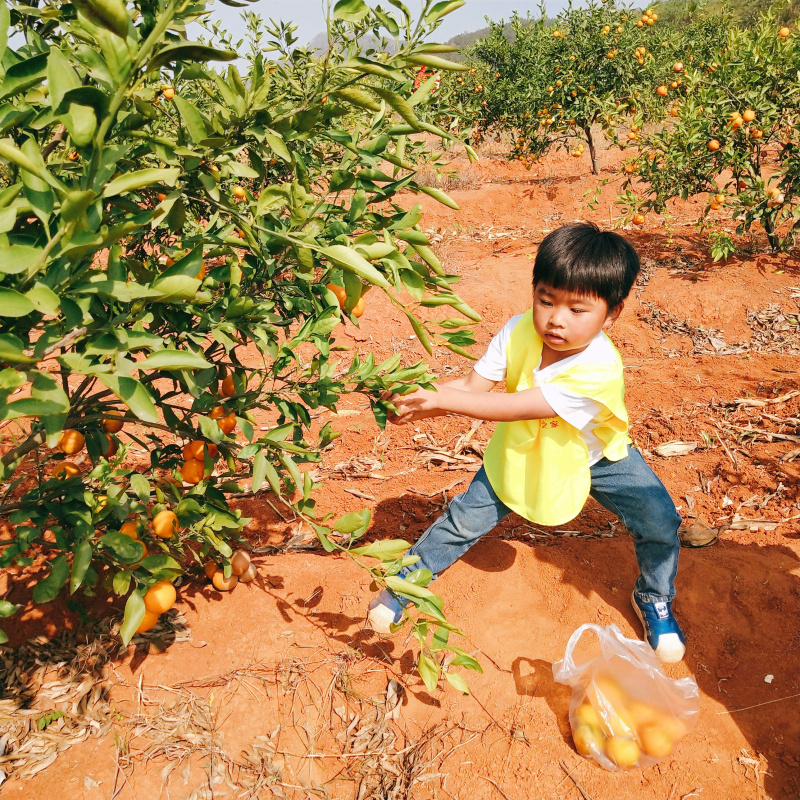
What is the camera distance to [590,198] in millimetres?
9492

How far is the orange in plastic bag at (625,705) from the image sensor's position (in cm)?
187

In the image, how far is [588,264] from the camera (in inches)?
73.7

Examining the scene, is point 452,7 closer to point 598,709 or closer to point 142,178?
point 142,178

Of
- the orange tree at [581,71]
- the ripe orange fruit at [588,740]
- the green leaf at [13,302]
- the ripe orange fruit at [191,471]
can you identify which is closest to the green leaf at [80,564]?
the ripe orange fruit at [191,471]

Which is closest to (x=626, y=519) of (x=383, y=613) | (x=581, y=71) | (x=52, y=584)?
(x=383, y=613)

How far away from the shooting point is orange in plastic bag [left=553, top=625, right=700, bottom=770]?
1.87m

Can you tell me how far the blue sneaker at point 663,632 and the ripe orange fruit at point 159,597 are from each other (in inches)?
61.9

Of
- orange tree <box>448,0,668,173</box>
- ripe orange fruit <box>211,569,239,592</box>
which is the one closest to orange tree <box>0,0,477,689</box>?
ripe orange fruit <box>211,569,239,592</box>

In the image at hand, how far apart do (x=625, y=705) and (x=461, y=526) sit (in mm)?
735

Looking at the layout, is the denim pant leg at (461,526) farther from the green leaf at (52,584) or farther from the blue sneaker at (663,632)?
the green leaf at (52,584)

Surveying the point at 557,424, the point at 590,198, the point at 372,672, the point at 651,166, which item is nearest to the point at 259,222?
the point at 557,424

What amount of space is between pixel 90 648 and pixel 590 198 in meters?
9.15

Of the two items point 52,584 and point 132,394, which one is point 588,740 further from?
point 132,394

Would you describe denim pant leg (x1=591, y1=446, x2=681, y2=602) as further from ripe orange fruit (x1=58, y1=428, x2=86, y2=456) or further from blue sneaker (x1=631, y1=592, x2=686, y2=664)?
ripe orange fruit (x1=58, y1=428, x2=86, y2=456)
